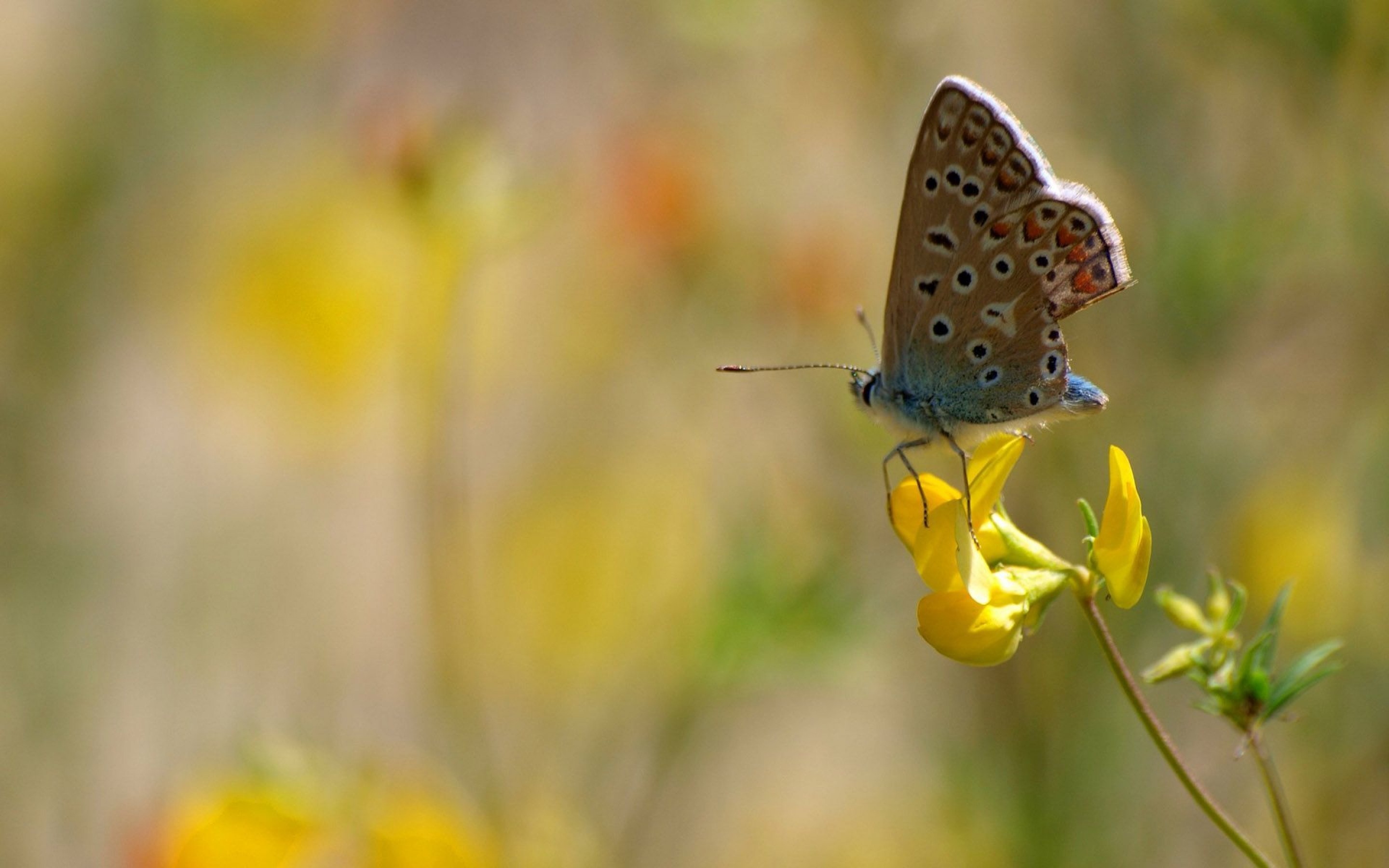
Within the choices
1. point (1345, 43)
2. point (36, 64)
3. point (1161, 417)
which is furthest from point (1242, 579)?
point (36, 64)

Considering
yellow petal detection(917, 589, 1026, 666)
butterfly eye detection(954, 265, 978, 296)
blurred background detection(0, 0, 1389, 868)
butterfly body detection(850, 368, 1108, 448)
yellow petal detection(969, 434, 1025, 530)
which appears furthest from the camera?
blurred background detection(0, 0, 1389, 868)

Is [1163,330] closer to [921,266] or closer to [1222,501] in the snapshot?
[1222,501]

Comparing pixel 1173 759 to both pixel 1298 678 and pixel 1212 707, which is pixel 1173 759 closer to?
pixel 1212 707

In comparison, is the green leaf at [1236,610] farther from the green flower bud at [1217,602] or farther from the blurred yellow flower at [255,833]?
the blurred yellow flower at [255,833]

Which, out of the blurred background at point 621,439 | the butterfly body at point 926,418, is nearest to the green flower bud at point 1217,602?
the butterfly body at point 926,418

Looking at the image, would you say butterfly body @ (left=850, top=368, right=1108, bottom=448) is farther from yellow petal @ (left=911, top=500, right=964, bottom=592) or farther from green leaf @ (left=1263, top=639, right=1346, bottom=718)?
green leaf @ (left=1263, top=639, right=1346, bottom=718)

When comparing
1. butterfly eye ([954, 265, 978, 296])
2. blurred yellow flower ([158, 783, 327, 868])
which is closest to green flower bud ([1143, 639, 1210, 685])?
butterfly eye ([954, 265, 978, 296])
